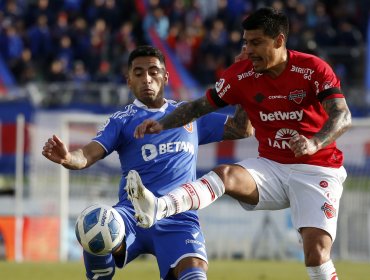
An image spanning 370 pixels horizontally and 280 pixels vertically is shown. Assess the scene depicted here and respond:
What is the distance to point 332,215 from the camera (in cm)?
865

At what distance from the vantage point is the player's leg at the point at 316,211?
842cm

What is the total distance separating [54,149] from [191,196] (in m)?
1.15

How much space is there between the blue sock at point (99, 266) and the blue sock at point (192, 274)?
62cm

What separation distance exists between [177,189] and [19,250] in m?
10.5

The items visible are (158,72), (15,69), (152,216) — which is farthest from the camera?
(15,69)

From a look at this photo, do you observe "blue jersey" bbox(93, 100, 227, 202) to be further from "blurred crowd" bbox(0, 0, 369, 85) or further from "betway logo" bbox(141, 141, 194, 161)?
"blurred crowd" bbox(0, 0, 369, 85)

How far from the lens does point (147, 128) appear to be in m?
8.55

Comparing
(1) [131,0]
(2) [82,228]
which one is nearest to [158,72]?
(2) [82,228]

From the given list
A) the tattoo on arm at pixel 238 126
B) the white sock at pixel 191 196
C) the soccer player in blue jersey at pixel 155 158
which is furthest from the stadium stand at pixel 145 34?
the white sock at pixel 191 196

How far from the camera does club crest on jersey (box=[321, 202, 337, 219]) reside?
340 inches

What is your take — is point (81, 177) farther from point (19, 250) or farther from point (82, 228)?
point (82, 228)

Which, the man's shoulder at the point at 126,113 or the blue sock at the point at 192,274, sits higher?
the man's shoulder at the point at 126,113

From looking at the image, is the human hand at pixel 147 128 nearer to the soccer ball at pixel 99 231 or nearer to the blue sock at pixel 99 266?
the soccer ball at pixel 99 231

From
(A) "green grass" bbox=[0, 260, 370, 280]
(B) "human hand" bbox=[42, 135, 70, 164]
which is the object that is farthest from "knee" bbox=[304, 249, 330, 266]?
(A) "green grass" bbox=[0, 260, 370, 280]
